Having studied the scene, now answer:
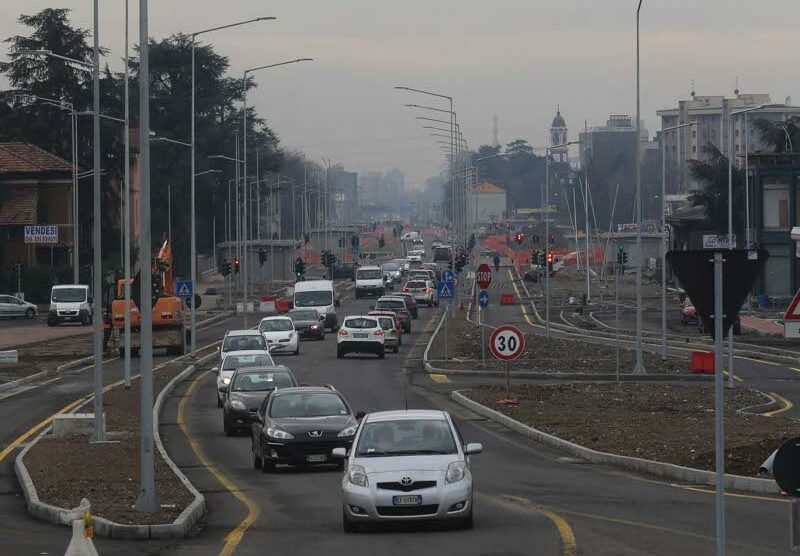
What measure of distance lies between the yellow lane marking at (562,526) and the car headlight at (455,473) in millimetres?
1260

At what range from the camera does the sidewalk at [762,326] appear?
6975cm

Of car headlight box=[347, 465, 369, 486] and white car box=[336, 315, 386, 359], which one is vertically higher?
car headlight box=[347, 465, 369, 486]

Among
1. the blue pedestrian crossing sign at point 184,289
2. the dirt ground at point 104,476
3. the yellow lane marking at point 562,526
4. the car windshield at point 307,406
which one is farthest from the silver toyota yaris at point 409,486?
the blue pedestrian crossing sign at point 184,289

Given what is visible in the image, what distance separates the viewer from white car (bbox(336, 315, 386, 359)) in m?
56.2

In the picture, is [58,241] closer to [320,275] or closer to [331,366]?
[320,275]

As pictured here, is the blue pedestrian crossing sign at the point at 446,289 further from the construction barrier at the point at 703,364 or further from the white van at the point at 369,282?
the white van at the point at 369,282

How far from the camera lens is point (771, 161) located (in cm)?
9844

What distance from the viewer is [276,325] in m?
58.7

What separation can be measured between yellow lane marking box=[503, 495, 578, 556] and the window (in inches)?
3117

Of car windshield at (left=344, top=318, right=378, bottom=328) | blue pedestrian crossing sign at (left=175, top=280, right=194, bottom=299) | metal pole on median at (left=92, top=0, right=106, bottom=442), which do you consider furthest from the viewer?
car windshield at (left=344, top=318, right=378, bottom=328)

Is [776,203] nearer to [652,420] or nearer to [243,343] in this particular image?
[243,343]

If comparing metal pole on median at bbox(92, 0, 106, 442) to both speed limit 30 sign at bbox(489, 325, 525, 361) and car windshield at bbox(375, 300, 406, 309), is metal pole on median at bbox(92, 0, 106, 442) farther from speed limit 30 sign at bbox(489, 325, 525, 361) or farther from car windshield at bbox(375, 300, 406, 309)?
car windshield at bbox(375, 300, 406, 309)

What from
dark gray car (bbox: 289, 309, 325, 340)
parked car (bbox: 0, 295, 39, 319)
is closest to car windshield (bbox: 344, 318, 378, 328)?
dark gray car (bbox: 289, 309, 325, 340)

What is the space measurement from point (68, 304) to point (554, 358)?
3684 centimetres
